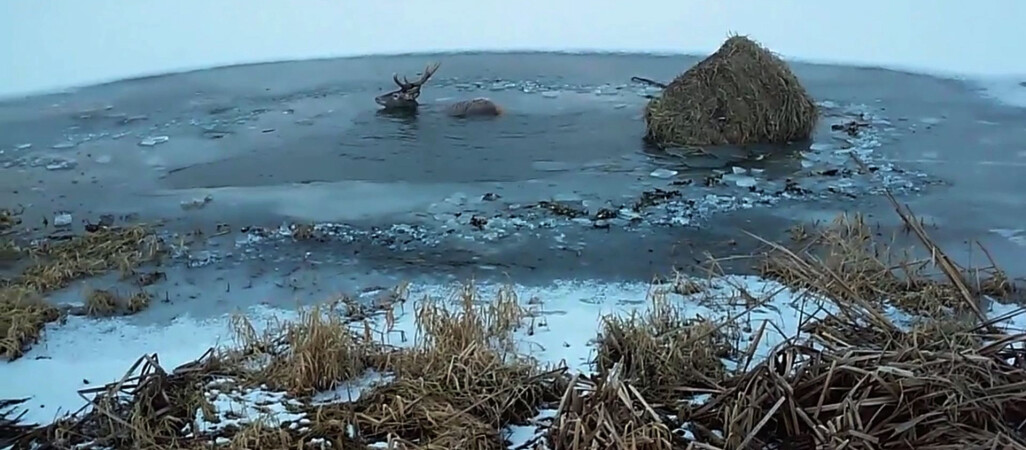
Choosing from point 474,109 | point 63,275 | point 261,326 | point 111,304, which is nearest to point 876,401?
point 261,326

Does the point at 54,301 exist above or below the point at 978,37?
below

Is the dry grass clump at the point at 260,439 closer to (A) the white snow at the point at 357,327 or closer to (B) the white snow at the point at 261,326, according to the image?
(A) the white snow at the point at 357,327

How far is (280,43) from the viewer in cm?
1398

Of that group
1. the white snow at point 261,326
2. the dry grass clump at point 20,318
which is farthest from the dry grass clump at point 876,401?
the dry grass clump at point 20,318

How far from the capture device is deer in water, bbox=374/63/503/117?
9.67 metres

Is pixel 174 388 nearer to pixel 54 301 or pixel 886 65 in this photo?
pixel 54 301

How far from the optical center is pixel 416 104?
10.0m

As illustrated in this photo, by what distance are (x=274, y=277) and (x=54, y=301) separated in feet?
3.49

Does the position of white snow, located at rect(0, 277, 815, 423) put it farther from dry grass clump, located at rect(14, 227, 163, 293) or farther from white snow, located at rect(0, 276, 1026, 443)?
dry grass clump, located at rect(14, 227, 163, 293)

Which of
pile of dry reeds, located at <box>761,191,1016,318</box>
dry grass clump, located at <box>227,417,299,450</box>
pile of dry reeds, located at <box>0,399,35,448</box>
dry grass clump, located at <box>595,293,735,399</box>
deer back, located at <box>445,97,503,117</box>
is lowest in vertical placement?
pile of dry reeds, located at <box>0,399,35,448</box>

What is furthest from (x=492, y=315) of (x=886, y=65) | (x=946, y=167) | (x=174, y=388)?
(x=886, y=65)

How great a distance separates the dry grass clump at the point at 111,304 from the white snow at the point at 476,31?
24.4ft

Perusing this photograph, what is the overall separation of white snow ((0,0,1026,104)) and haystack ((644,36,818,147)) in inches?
168

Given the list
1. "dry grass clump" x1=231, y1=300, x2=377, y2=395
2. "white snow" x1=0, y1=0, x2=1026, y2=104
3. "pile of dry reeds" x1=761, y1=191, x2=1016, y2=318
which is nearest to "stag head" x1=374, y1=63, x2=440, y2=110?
"white snow" x1=0, y1=0, x2=1026, y2=104
